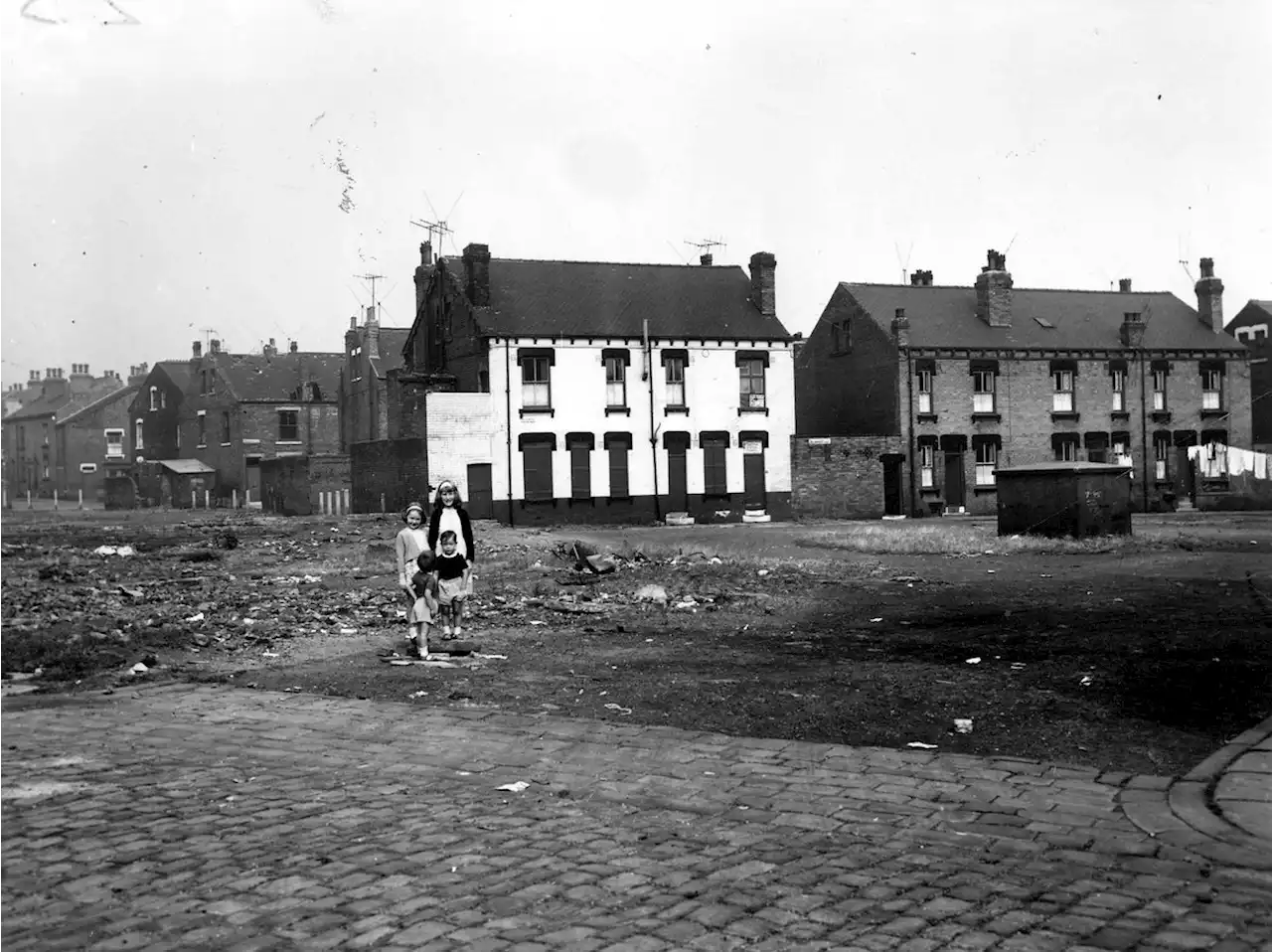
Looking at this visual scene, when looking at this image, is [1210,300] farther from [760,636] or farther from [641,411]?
[760,636]

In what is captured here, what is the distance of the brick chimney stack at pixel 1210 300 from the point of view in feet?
169

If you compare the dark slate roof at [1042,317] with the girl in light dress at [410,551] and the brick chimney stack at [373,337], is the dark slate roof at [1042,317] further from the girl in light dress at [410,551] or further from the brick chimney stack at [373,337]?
the girl in light dress at [410,551]

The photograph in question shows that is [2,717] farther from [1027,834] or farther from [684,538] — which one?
[684,538]

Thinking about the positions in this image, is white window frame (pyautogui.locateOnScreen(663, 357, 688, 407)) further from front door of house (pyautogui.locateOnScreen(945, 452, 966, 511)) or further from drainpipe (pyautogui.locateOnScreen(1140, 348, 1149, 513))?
drainpipe (pyautogui.locateOnScreen(1140, 348, 1149, 513))

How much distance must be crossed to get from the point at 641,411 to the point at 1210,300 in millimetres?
26959

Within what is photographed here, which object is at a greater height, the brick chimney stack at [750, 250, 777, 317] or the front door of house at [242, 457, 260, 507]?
the brick chimney stack at [750, 250, 777, 317]

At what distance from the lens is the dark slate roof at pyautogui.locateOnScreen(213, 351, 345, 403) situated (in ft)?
216

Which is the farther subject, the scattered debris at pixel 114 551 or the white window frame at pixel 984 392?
the white window frame at pixel 984 392

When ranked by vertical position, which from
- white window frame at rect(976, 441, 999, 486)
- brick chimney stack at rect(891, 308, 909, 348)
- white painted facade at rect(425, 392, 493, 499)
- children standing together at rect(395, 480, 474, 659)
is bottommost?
children standing together at rect(395, 480, 474, 659)

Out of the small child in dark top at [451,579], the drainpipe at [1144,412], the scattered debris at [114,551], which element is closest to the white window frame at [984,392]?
the drainpipe at [1144,412]

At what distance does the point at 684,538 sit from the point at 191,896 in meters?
26.6

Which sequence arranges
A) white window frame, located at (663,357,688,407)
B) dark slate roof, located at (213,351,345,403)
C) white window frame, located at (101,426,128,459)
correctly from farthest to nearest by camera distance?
white window frame, located at (101,426,128,459) < dark slate roof, located at (213,351,345,403) < white window frame, located at (663,357,688,407)

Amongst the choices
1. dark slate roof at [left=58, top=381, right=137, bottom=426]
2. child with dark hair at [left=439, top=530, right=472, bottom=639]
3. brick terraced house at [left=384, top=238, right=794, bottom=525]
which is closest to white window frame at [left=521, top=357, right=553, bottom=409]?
brick terraced house at [left=384, top=238, right=794, bottom=525]

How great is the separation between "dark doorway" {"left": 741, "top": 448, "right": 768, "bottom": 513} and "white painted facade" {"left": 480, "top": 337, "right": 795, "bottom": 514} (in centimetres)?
20
